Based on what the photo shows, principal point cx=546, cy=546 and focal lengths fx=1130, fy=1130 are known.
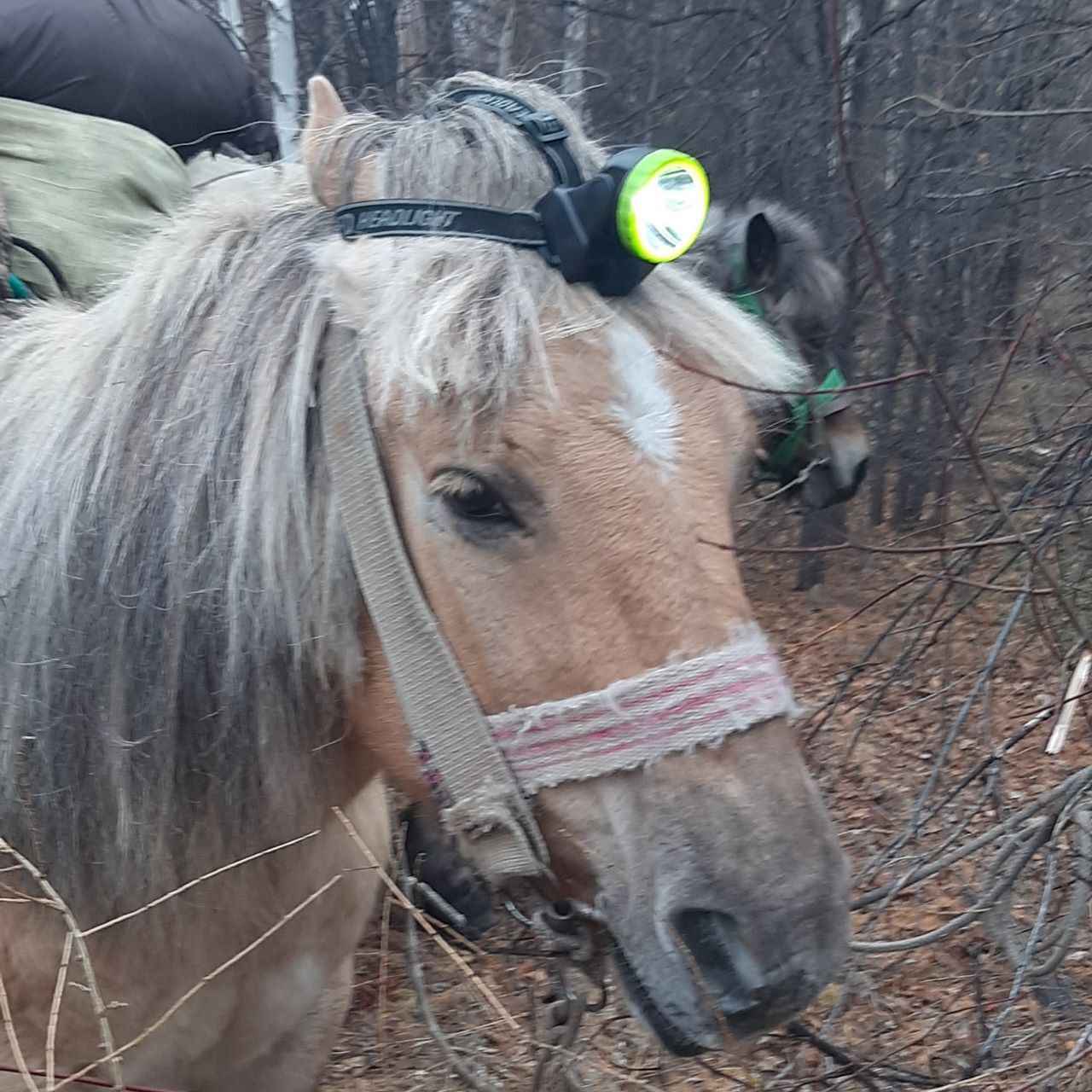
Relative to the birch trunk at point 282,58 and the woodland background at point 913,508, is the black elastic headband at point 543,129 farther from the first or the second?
the birch trunk at point 282,58

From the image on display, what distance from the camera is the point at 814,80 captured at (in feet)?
20.4

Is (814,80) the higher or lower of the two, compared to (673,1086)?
higher

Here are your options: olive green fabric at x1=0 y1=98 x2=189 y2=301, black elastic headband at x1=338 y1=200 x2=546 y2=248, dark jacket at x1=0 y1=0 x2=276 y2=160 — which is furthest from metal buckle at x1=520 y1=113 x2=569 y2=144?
dark jacket at x1=0 y1=0 x2=276 y2=160

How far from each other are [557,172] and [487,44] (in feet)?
23.7

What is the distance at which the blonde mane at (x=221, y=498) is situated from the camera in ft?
5.21

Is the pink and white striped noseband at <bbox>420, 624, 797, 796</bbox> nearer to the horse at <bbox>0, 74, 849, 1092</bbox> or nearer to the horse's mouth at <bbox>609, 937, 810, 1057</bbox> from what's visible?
the horse at <bbox>0, 74, 849, 1092</bbox>

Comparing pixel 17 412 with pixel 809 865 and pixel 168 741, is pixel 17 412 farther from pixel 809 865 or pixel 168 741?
pixel 809 865

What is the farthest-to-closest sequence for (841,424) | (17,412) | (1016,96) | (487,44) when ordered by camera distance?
1. (487,44)
2. (1016,96)
3. (841,424)
4. (17,412)

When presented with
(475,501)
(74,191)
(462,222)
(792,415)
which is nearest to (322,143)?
(462,222)

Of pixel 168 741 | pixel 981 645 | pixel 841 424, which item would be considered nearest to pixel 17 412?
pixel 168 741

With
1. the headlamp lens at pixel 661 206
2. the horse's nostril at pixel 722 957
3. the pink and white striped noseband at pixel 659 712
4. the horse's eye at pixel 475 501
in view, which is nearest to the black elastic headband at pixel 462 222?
the headlamp lens at pixel 661 206

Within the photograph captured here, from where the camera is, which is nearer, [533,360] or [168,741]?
[533,360]

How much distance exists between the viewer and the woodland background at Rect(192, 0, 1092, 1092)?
8.75 feet

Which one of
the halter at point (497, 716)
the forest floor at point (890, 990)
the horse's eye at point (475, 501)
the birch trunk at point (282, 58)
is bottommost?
the forest floor at point (890, 990)
